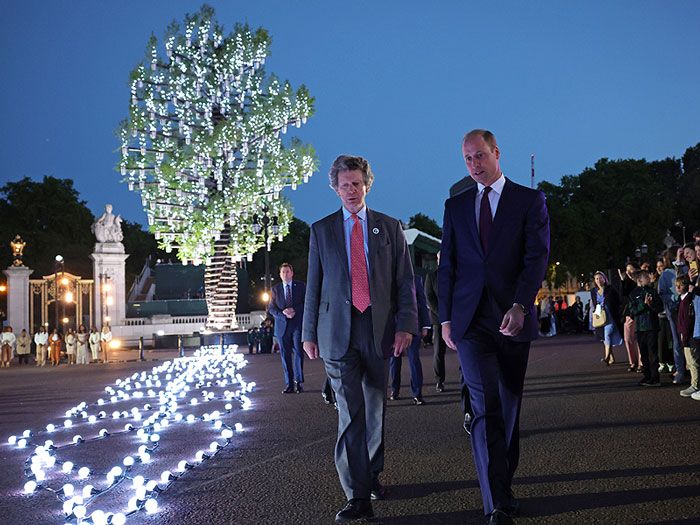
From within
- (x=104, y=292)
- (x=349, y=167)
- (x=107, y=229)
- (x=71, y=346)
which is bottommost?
(x=71, y=346)

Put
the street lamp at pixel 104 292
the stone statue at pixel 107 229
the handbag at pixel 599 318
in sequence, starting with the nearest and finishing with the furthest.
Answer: the handbag at pixel 599 318 → the street lamp at pixel 104 292 → the stone statue at pixel 107 229

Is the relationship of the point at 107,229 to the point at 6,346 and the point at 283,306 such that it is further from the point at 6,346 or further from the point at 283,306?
the point at 283,306

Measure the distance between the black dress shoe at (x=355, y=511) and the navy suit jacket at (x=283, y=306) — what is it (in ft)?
26.5

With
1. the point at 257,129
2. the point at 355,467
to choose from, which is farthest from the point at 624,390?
the point at 257,129

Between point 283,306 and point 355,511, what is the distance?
8.24 meters

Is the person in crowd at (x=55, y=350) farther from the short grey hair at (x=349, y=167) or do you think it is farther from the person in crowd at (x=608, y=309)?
the short grey hair at (x=349, y=167)

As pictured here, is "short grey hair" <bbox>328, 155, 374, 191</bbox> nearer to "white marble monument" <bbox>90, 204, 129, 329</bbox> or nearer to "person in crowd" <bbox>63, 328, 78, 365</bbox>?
"person in crowd" <bbox>63, 328, 78, 365</bbox>

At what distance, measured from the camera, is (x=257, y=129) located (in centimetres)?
3388

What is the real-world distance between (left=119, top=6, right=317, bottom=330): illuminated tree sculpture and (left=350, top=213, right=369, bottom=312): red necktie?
92.1 feet

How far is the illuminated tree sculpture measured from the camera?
3341 centimetres

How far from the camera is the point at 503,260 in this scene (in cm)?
489

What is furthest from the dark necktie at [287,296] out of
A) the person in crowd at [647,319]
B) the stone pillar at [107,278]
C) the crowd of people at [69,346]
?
the stone pillar at [107,278]

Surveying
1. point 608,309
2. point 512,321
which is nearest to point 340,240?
point 512,321

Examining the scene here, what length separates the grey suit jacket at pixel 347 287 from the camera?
536 centimetres
